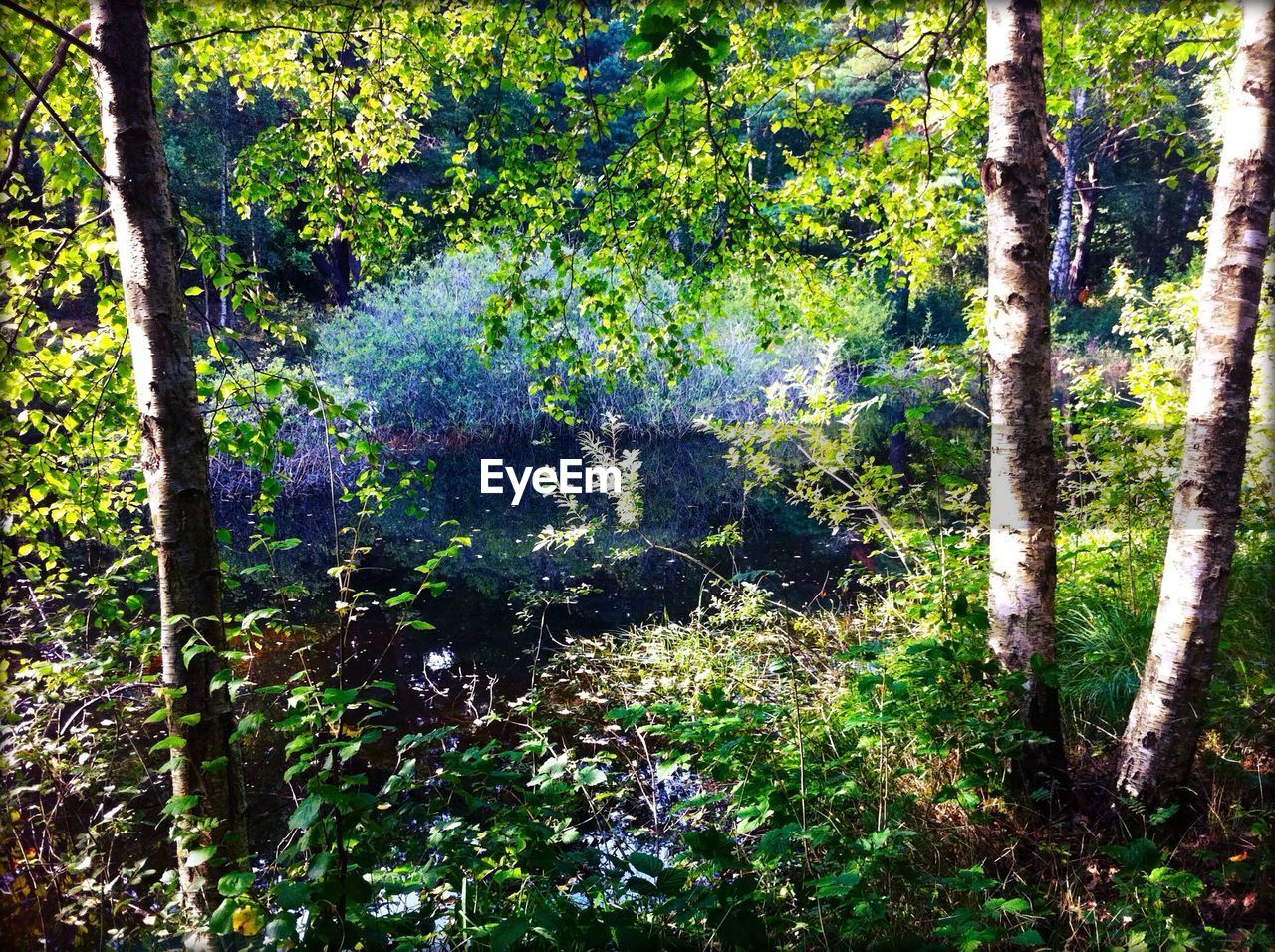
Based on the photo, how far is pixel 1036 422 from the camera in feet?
8.75

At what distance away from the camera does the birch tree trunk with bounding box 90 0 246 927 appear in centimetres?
203

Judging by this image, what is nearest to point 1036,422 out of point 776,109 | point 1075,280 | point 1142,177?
point 776,109

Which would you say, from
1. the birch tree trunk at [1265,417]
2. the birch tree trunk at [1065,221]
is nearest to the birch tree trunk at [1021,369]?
the birch tree trunk at [1265,417]

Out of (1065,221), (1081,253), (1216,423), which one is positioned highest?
(1065,221)

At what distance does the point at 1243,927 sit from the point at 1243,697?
3.19 feet

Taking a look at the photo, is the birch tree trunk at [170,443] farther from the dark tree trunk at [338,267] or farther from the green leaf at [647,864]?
the dark tree trunk at [338,267]

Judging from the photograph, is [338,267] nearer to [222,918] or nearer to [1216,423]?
[222,918]

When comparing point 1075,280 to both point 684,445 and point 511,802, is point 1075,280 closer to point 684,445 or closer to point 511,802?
point 684,445

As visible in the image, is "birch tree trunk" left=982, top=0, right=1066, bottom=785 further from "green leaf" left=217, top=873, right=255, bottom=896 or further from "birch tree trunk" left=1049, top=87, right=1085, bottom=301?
"birch tree trunk" left=1049, top=87, right=1085, bottom=301

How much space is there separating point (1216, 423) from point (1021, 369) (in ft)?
1.90

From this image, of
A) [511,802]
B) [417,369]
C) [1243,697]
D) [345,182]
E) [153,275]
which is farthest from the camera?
[417,369]

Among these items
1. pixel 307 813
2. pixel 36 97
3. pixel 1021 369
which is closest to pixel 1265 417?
pixel 1021 369

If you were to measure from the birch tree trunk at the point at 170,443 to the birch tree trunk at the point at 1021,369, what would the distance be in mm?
2523

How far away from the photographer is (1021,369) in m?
2.65
